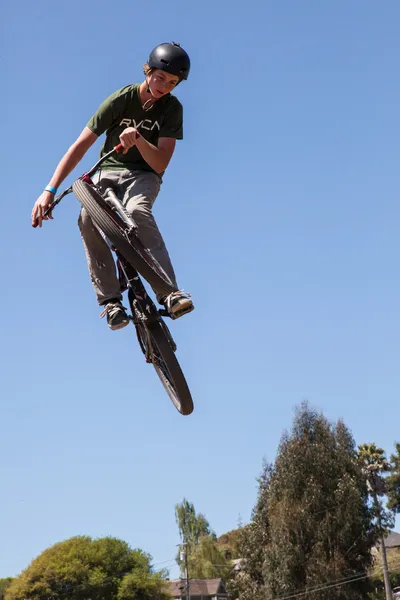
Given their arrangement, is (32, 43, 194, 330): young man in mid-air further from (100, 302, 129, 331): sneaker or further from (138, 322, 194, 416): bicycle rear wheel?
(138, 322, 194, 416): bicycle rear wheel

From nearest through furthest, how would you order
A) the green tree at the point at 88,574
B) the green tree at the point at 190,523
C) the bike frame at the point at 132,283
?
the bike frame at the point at 132,283
the green tree at the point at 88,574
the green tree at the point at 190,523

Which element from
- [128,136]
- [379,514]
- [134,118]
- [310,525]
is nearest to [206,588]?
[379,514]

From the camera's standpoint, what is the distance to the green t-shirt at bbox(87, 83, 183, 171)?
8.52m

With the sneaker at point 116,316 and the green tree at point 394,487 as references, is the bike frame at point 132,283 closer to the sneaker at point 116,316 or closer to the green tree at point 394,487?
the sneaker at point 116,316

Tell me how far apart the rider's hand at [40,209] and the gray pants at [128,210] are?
1.45 feet

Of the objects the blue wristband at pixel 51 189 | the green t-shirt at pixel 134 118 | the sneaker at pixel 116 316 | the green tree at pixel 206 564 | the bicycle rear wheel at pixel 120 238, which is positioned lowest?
the sneaker at pixel 116 316

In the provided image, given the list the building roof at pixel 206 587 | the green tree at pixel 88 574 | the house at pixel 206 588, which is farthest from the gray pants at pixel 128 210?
the building roof at pixel 206 587

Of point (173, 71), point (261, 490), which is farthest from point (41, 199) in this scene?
point (261, 490)

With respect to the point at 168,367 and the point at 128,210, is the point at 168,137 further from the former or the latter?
the point at 168,367

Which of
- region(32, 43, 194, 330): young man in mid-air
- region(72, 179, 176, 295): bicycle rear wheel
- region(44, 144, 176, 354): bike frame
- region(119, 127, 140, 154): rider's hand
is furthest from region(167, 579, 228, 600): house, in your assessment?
region(119, 127, 140, 154): rider's hand

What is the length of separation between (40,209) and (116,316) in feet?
4.55

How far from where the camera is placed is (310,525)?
184 ft

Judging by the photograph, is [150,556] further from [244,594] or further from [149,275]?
[149,275]

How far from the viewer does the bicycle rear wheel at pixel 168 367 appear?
8.27 m
